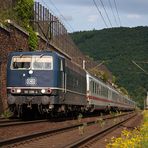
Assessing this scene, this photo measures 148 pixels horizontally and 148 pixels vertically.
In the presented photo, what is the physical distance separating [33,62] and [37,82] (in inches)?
45.9

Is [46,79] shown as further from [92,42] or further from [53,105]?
[92,42]

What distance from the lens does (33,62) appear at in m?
25.5

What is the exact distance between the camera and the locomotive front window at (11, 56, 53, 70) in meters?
25.5

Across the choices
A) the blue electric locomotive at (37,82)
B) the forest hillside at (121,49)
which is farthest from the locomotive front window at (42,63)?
the forest hillside at (121,49)

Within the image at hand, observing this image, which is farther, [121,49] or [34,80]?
[121,49]

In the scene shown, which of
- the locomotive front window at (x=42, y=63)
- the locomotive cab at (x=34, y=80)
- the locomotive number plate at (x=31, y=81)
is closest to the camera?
the locomotive cab at (x=34, y=80)

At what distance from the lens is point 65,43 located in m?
57.9

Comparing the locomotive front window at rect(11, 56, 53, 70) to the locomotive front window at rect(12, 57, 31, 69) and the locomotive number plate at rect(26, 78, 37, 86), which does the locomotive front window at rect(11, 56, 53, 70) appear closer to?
the locomotive front window at rect(12, 57, 31, 69)

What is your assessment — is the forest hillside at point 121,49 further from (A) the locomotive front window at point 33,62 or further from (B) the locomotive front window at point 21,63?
(B) the locomotive front window at point 21,63

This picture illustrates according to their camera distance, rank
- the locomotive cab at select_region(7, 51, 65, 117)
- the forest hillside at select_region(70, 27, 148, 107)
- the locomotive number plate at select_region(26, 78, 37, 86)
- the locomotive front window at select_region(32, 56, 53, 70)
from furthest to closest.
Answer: the forest hillside at select_region(70, 27, 148, 107) → the locomotive front window at select_region(32, 56, 53, 70) → the locomotive number plate at select_region(26, 78, 37, 86) → the locomotive cab at select_region(7, 51, 65, 117)

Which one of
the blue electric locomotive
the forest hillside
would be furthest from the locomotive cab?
the forest hillside

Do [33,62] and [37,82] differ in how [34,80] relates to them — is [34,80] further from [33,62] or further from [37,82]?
[33,62]

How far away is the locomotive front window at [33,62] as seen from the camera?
25453 mm

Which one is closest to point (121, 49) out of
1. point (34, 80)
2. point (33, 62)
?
point (33, 62)
